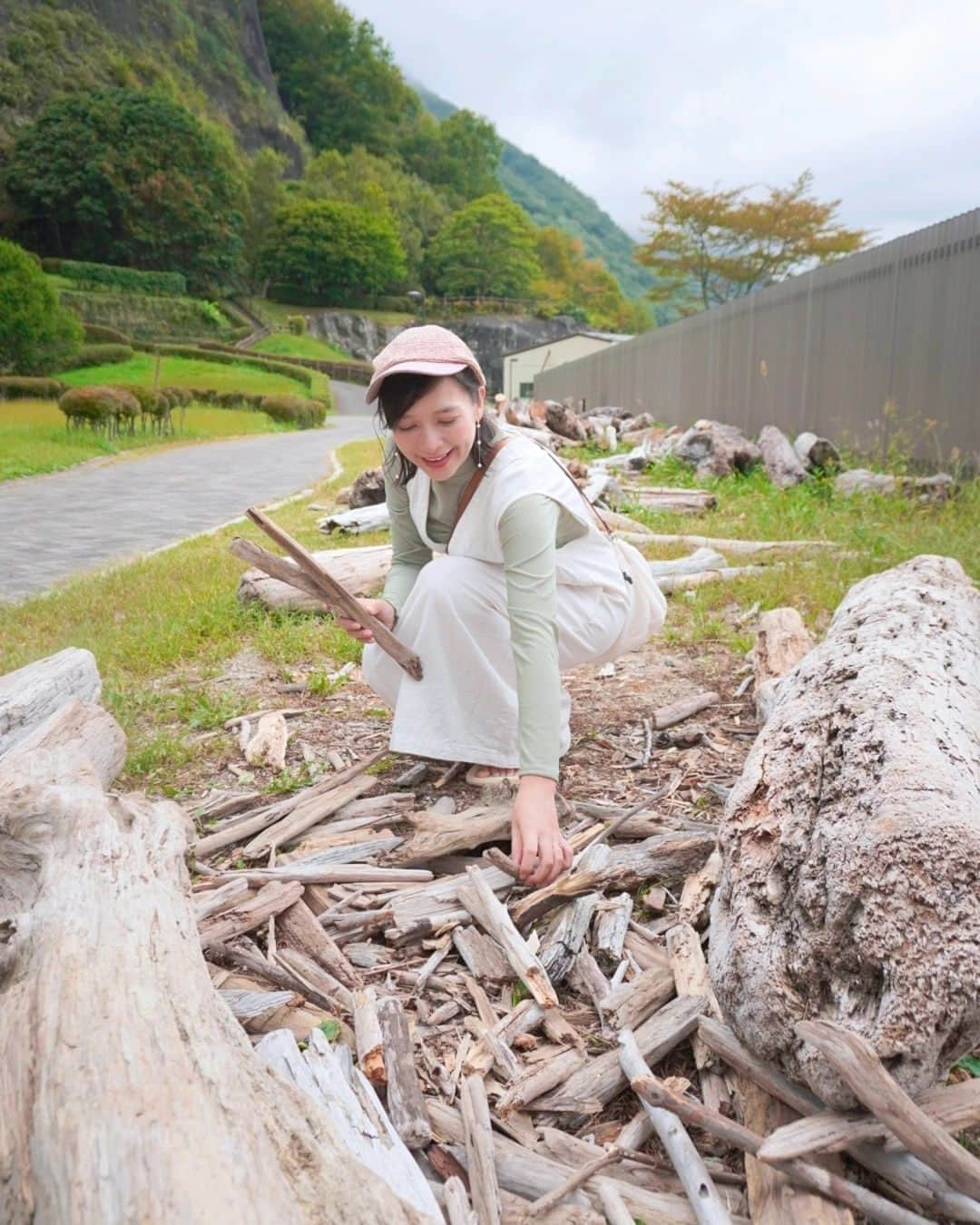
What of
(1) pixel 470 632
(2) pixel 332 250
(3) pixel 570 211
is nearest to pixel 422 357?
(1) pixel 470 632

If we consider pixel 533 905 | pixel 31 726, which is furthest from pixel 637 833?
pixel 31 726

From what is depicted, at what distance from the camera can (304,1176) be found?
3.73 ft

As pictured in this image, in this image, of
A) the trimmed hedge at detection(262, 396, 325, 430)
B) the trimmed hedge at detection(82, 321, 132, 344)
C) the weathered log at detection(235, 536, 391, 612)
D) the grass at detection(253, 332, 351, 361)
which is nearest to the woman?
the weathered log at detection(235, 536, 391, 612)

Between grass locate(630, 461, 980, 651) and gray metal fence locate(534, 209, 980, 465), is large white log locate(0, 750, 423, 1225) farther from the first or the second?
gray metal fence locate(534, 209, 980, 465)

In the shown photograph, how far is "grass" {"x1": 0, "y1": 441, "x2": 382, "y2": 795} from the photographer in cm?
394

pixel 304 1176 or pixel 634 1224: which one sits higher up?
pixel 304 1176

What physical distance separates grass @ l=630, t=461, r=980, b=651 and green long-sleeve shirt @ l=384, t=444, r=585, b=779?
98.7 inches

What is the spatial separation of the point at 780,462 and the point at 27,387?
14416 millimetres

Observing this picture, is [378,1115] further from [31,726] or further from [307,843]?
[31,726]

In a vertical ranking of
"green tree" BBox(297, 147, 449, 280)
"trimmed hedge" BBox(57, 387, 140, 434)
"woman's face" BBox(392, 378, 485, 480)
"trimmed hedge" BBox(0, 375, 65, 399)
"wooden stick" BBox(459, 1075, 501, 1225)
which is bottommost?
"wooden stick" BBox(459, 1075, 501, 1225)

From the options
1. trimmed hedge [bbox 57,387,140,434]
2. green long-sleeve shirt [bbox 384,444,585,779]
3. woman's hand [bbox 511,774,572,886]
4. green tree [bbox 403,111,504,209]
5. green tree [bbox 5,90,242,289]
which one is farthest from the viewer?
green tree [bbox 403,111,504,209]

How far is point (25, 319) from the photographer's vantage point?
17.3 m

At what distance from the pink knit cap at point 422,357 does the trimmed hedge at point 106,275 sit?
36039 millimetres

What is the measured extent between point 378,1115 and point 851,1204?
→ 0.80 m
